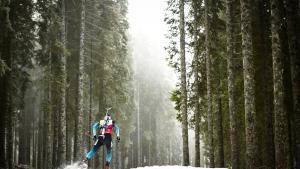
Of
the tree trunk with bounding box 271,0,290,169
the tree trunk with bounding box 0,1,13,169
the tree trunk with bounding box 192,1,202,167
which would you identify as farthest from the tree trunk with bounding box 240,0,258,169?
the tree trunk with bounding box 0,1,13,169

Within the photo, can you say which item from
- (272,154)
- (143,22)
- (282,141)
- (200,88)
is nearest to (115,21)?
(200,88)

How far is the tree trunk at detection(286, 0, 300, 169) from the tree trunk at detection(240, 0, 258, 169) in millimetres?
2391

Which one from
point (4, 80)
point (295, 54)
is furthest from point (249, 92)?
point (4, 80)

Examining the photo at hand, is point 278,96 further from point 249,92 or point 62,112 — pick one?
point 62,112

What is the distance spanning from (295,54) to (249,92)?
3005 mm

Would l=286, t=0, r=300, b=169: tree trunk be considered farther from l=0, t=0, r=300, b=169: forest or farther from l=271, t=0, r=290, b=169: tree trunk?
l=271, t=0, r=290, b=169: tree trunk

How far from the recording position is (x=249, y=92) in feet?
35.1

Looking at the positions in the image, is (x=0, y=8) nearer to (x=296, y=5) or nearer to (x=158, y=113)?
(x=296, y=5)

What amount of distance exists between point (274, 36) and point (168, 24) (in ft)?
30.8

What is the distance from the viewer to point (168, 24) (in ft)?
64.1

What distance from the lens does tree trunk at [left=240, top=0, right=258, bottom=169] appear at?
1031 cm

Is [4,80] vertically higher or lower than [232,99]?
higher

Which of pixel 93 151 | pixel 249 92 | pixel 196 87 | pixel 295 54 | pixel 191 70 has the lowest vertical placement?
pixel 93 151

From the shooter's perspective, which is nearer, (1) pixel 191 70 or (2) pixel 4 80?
(2) pixel 4 80
